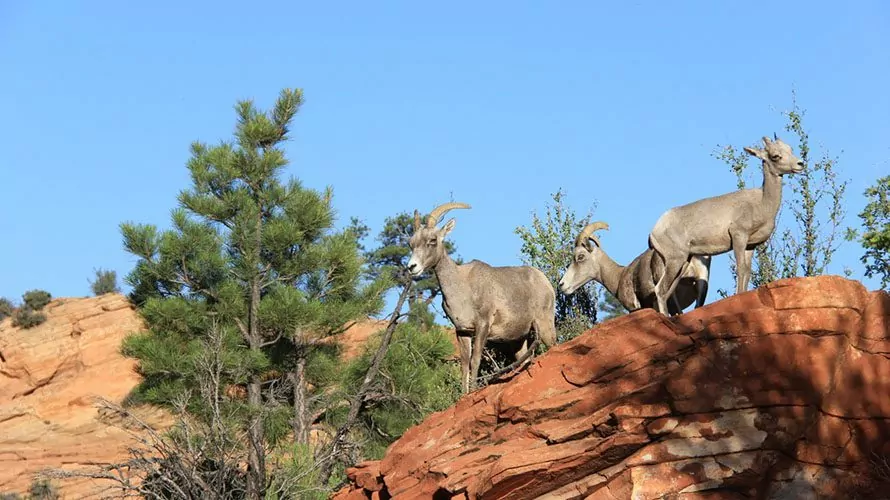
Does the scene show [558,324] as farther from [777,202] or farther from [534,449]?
[534,449]

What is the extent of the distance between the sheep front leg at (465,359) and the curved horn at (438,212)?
157cm

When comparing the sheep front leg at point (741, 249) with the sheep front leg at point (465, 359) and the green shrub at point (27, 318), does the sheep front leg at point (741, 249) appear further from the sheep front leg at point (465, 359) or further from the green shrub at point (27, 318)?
the green shrub at point (27, 318)

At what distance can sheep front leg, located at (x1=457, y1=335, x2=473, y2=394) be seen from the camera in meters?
14.9

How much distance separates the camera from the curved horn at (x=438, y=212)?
618 inches

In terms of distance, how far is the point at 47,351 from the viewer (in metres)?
38.9

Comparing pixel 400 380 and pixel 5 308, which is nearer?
pixel 400 380

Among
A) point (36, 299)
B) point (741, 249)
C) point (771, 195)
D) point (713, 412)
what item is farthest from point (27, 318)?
point (713, 412)

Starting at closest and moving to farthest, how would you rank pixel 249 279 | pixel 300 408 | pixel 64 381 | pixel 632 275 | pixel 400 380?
1. pixel 632 275
2. pixel 400 380
3. pixel 300 408
4. pixel 249 279
5. pixel 64 381

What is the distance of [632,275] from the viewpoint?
49.7 feet

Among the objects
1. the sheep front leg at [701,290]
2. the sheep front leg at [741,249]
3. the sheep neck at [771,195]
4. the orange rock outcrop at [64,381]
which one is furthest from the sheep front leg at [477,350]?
the orange rock outcrop at [64,381]

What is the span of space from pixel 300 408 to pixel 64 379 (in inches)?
726

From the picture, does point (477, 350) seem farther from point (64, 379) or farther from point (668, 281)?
point (64, 379)

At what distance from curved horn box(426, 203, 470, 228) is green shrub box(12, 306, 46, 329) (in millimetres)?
27855

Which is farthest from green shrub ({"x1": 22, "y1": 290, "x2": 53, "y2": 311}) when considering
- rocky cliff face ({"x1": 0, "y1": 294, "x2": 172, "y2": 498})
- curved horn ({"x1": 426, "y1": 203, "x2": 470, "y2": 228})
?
curved horn ({"x1": 426, "y1": 203, "x2": 470, "y2": 228})
